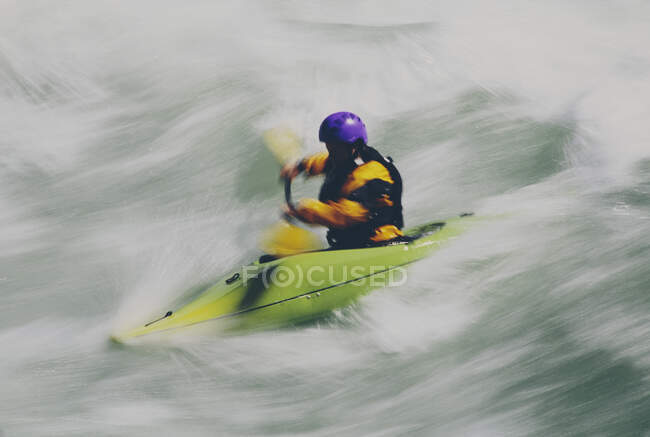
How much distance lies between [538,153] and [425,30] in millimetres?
1744

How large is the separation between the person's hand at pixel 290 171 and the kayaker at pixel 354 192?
0.01 metres

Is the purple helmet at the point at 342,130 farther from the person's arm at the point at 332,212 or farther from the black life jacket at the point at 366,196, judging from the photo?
the person's arm at the point at 332,212

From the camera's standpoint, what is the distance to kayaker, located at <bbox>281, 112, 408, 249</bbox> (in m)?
3.72

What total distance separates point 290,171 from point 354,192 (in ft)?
1.45

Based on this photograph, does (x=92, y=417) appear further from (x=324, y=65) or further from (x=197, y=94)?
(x=324, y=65)

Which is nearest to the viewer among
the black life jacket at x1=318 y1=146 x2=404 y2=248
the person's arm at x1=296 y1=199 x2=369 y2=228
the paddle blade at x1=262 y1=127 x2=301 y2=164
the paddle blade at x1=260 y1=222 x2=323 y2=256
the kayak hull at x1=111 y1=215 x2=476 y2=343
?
the person's arm at x1=296 y1=199 x2=369 y2=228

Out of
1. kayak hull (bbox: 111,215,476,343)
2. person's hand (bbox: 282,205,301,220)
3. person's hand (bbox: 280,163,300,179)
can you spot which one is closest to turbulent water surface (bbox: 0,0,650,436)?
kayak hull (bbox: 111,215,476,343)

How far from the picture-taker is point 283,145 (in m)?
4.29

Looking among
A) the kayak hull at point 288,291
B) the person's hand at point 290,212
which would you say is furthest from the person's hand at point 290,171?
the kayak hull at point 288,291

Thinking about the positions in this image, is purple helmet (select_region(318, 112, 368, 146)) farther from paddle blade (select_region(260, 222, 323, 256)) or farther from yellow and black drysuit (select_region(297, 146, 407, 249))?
paddle blade (select_region(260, 222, 323, 256))

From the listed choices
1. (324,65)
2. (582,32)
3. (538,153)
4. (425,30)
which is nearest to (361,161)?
(538,153)

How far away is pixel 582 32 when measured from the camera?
271 inches

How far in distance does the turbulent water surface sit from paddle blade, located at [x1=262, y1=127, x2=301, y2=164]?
2.67 feet

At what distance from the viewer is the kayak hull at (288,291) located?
3.88 m
